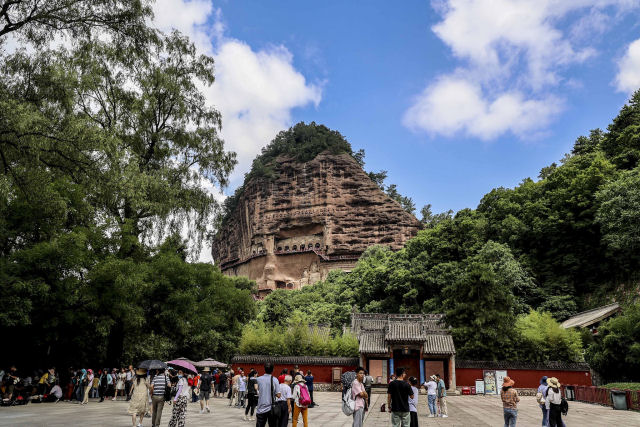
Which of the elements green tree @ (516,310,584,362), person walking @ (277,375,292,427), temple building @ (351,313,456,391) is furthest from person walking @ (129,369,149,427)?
green tree @ (516,310,584,362)

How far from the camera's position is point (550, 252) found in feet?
111

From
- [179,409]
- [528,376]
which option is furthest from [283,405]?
[528,376]

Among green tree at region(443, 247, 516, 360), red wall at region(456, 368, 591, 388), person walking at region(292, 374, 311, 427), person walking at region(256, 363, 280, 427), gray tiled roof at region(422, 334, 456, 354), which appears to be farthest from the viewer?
gray tiled roof at region(422, 334, 456, 354)

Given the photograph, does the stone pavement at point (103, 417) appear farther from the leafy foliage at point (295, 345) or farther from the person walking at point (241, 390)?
the leafy foliage at point (295, 345)

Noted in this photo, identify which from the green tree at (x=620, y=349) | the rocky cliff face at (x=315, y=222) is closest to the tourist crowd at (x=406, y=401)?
the green tree at (x=620, y=349)

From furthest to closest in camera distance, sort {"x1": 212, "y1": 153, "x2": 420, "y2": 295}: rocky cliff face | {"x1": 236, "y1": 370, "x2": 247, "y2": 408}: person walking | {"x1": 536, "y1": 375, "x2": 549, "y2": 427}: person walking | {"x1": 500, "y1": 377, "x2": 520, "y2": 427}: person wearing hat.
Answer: {"x1": 212, "y1": 153, "x2": 420, "y2": 295}: rocky cliff face, {"x1": 236, "y1": 370, "x2": 247, "y2": 408}: person walking, {"x1": 536, "y1": 375, "x2": 549, "y2": 427}: person walking, {"x1": 500, "y1": 377, "x2": 520, "y2": 427}: person wearing hat

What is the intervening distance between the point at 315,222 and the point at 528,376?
46691mm

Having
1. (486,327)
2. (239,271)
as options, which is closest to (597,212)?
(486,327)

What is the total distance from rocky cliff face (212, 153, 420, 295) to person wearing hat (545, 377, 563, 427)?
5613 cm

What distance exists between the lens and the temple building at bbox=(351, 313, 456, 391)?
79.0ft

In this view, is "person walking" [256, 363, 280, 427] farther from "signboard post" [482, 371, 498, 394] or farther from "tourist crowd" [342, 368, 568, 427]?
"signboard post" [482, 371, 498, 394]

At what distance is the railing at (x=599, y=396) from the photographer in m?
14.8

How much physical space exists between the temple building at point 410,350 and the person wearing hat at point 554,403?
1506 centimetres

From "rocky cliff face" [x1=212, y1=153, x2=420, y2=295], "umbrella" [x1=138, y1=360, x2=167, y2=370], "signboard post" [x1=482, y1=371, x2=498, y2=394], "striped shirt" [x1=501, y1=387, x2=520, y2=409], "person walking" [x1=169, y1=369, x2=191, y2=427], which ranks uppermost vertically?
"rocky cliff face" [x1=212, y1=153, x2=420, y2=295]
